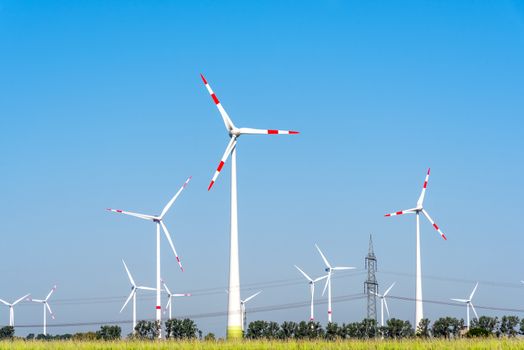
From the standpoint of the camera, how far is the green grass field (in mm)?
69125

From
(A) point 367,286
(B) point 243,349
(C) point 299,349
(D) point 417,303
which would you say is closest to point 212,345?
(B) point 243,349

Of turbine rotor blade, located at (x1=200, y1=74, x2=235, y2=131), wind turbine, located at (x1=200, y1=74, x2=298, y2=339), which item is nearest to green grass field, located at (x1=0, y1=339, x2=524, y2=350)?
wind turbine, located at (x1=200, y1=74, x2=298, y2=339)

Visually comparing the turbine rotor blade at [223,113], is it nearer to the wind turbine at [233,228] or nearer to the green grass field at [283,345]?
the wind turbine at [233,228]

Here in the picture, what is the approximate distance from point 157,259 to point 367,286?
113 feet

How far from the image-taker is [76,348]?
69.8 meters

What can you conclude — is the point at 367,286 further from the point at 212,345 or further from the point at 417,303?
the point at 212,345

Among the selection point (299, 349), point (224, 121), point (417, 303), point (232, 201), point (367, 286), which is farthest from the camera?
point (417, 303)

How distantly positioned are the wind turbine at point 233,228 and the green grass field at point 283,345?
2184 cm

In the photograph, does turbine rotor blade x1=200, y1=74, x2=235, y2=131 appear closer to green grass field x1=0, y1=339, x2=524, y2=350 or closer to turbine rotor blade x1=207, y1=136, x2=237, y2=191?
turbine rotor blade x1=207, y1=136, x2=237, y2=191

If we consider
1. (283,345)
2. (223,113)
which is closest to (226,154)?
(223,113)

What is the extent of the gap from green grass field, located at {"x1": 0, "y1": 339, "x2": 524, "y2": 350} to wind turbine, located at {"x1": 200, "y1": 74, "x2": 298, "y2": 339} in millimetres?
21837

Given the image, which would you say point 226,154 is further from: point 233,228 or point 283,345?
point 283,345

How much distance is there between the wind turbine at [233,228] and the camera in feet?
319

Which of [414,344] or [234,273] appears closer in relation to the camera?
[414,344]
